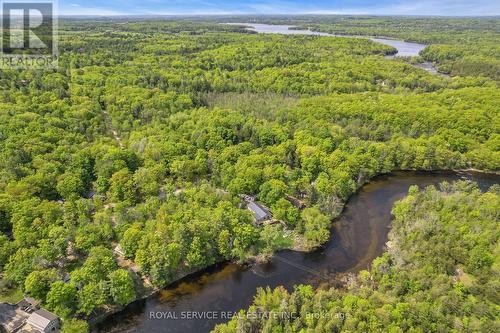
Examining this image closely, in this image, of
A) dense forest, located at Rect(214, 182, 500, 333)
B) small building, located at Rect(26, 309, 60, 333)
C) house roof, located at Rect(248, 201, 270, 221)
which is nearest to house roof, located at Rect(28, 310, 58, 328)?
small building, located at Rect(26, 309, 60, 333)

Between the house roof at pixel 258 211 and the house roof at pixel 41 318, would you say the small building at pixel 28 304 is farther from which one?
the house roof at pixel 258 211

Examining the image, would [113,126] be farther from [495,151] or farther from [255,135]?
[495,151]

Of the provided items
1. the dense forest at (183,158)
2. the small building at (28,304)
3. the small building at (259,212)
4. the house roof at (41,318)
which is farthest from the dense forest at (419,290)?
the small building at (28,304)

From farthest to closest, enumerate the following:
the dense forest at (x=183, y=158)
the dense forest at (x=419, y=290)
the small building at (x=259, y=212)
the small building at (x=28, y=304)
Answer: the small building at (x=259, y=212)
the dense forest at (x=183, y=158)
the small building at (x=28, y=304)
the dense forest at (x=419, y=290)

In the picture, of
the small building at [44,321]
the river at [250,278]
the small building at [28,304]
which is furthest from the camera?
the river at [250,278]

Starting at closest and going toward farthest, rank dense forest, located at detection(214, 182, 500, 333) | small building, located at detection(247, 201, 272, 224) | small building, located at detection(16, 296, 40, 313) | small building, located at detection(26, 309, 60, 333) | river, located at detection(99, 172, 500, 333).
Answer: dense forest, located at detection(214, 182, 500, 333), small building, located at detection(26, 309, 60, 333), small building, located at detection(16, 296, 40, 313), river, located at detection(99, 172, 500, 333), small building, located at detection(247, 201, 272, 224)

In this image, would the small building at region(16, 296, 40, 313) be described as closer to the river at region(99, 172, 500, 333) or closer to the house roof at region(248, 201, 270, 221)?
the river at region(99, 172, 500, 333)
